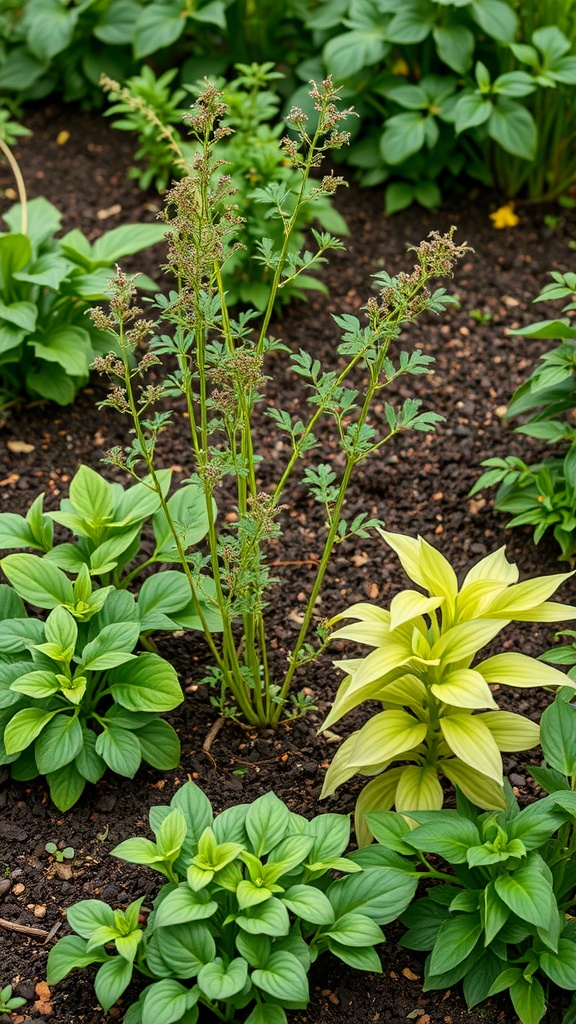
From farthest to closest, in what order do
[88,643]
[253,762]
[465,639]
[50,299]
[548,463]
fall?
[50,299]
[548,463]
[253,762]
[88,643]
[465,639]

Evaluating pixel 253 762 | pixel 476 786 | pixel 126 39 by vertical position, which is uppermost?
pixel 126 39

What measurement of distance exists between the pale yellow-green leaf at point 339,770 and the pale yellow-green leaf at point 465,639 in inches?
13.5

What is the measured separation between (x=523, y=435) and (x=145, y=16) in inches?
104

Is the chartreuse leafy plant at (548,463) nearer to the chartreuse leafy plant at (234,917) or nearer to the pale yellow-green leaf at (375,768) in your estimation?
the pale yellow-green leaf at (375,768)

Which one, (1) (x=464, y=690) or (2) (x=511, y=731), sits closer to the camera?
(1) (x=464, y=690)

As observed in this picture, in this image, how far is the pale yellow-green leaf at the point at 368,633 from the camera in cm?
267

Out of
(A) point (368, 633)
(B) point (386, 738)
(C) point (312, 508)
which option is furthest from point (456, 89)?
(B) point (386, 738)

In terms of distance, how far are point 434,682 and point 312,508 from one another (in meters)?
1.21

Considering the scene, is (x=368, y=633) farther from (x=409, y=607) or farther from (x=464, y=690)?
(x=464, y=690)

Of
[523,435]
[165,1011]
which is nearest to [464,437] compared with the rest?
[523,435]

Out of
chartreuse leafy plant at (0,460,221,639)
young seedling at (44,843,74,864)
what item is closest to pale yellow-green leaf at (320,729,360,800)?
chartreuse leafy plant at (0,460,221,639)

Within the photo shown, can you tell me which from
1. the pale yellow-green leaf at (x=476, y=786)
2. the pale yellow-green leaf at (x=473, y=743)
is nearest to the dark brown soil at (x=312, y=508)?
the pale yellow-green leaf at (x=476, y=786)

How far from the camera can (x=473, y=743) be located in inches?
98.9

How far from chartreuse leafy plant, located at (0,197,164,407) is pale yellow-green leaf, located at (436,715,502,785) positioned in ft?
6.18
